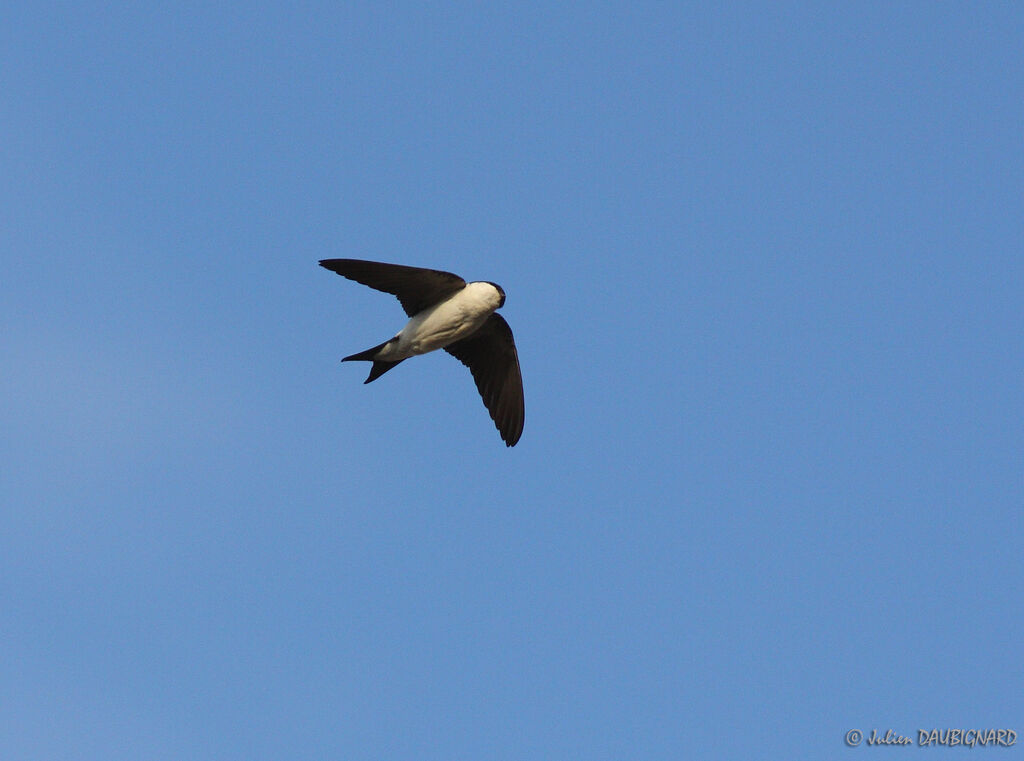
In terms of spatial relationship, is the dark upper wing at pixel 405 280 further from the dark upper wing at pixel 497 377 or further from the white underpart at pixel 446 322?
the dark upper wing at pixel 497 377

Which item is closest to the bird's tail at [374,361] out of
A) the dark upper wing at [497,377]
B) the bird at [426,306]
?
the bird at [426,306]

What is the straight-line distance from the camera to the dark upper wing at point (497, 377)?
515 inches

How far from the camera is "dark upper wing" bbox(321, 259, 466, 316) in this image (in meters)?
11.0

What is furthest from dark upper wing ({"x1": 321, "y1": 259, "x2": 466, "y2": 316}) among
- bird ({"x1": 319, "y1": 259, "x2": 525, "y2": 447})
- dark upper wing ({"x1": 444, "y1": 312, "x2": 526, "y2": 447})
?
dark upper wing ({"x1": 444, "y1": 312, "x2": 526, "y2": 447})

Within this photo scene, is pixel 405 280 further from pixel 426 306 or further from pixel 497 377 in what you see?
pixel 497 377

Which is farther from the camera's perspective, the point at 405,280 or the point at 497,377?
the point at 497,377

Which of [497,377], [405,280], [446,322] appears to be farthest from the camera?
[497,377]

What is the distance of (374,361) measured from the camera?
39.4 feet

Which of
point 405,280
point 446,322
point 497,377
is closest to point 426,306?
point 446,322

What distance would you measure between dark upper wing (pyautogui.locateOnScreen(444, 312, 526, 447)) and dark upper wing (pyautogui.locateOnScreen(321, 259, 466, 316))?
4.58 ft

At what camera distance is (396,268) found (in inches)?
435

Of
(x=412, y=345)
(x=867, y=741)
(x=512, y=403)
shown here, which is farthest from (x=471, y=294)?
(x=867, y=741)

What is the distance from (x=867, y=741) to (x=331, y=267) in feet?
23.3

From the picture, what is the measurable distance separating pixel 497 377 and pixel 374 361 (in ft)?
5.82
